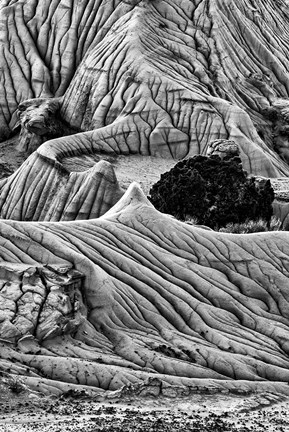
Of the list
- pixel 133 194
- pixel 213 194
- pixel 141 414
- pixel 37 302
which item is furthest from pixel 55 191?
pixel 141 414

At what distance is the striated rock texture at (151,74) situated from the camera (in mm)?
71188

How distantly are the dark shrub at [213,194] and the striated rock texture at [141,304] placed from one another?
12.2 meters

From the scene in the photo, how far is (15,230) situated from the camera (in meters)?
39.0

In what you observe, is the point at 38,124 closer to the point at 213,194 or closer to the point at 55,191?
the point at 55,191

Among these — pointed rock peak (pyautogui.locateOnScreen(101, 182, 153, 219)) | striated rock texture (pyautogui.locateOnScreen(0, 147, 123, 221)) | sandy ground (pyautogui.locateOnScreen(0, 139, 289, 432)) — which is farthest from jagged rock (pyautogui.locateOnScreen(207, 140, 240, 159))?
sandy ground (pyautogui.locateOnScreen(0, 139, 289, 432))

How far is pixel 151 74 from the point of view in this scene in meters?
72.9

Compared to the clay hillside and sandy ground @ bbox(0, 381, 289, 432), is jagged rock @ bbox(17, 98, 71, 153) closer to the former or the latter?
the clay hillside

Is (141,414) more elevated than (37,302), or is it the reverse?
(37,302)

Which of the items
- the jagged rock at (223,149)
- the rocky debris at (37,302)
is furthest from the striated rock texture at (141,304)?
the jagged rock at (223,149)

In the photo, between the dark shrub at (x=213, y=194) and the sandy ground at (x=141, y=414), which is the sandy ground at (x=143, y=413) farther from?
the dark shrub at (x=213, y=194)

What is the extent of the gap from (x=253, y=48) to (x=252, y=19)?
2.30 m

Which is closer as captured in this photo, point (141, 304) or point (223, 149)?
point (141, 304)

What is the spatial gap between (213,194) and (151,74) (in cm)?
1809

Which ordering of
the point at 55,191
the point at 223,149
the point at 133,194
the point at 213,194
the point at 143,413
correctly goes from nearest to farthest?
1. the point at 143,413
2. the point at 133,194
3. the point at 213,194
4. the point at 55,191
5. the point at 223,149
